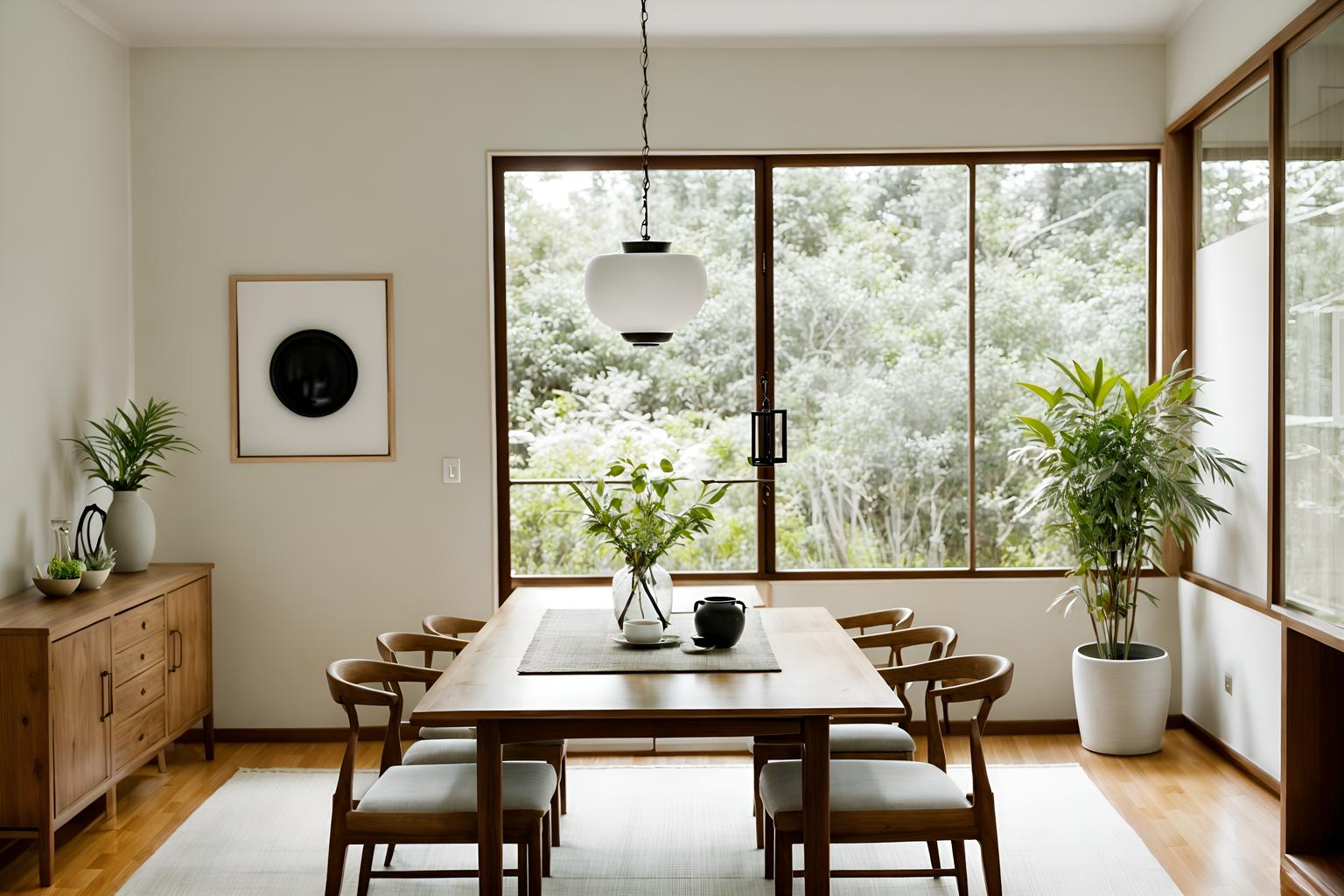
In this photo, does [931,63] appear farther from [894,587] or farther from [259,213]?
[259,213]

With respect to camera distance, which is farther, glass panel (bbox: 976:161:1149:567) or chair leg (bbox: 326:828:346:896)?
glass panel (bbox: 976:161:1149:567)

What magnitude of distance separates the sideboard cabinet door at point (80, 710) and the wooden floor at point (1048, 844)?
0.24m

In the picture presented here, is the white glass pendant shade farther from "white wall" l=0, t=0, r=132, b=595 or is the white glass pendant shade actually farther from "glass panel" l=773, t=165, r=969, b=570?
"white wall" l=0, t=0, r=132, b=595

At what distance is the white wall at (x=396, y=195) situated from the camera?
4.62 m

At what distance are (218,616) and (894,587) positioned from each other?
293 centimetres

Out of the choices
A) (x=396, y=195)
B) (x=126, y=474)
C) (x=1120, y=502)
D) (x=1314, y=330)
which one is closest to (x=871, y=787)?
(x=1120, y=502)

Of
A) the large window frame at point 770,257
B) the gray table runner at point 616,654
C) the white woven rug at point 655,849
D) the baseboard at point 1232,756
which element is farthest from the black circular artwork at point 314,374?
the baseboard at point 1232,756

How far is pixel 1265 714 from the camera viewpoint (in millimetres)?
3930

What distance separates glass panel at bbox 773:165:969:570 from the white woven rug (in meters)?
1.12

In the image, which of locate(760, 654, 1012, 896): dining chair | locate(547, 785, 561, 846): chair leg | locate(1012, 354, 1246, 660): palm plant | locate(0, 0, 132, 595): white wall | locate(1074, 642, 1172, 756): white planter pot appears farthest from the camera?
locate(1074, 642, 1172, 756): white planter pot

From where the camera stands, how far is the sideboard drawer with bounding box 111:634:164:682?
3.68 m

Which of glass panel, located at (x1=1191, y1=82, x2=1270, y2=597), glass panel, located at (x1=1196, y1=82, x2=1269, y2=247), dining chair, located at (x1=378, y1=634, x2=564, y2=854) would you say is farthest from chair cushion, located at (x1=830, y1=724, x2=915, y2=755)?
glass panel, located at (x1=1196, y1=82, x2=1269, y2=247)

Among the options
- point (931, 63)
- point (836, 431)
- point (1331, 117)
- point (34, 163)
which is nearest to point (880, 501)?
point (836, 431)

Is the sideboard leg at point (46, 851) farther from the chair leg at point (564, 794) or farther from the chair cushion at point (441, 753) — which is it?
the chair leg at point (564, 794)
